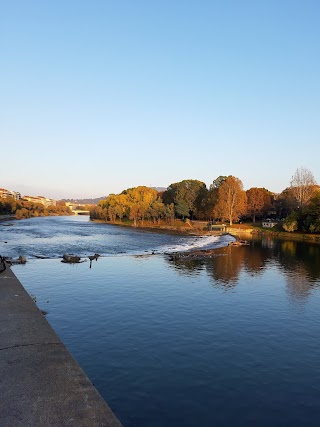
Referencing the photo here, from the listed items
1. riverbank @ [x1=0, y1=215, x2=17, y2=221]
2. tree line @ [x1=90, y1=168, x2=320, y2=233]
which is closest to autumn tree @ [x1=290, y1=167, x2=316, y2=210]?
tree line @ [x1=90, y1=168, x2=320, y2=233]

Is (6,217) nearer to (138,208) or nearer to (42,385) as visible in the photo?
(138,208)

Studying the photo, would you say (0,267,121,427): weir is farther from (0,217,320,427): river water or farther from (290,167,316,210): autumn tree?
(290,167,316,210): autumn tree

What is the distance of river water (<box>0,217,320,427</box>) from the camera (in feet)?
47.2

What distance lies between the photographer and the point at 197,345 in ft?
67.2

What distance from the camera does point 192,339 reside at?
2133cm

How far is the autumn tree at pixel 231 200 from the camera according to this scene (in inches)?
4606

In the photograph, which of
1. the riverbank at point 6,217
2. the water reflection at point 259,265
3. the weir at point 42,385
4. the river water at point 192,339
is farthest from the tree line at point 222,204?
the weir at point 42,385

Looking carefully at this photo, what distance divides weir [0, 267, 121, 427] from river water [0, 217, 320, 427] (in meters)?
3.96

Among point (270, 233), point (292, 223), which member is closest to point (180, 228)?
point (270, 233)

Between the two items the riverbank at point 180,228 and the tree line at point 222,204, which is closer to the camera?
the tree line at point 222,204

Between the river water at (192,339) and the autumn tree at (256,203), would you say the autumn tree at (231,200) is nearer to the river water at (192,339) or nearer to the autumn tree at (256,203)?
Answer: the autumn tree at (256,203)

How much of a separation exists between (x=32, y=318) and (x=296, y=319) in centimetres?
1912

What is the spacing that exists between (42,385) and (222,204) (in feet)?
364

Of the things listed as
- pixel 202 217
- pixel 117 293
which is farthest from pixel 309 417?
pixel 202 217
